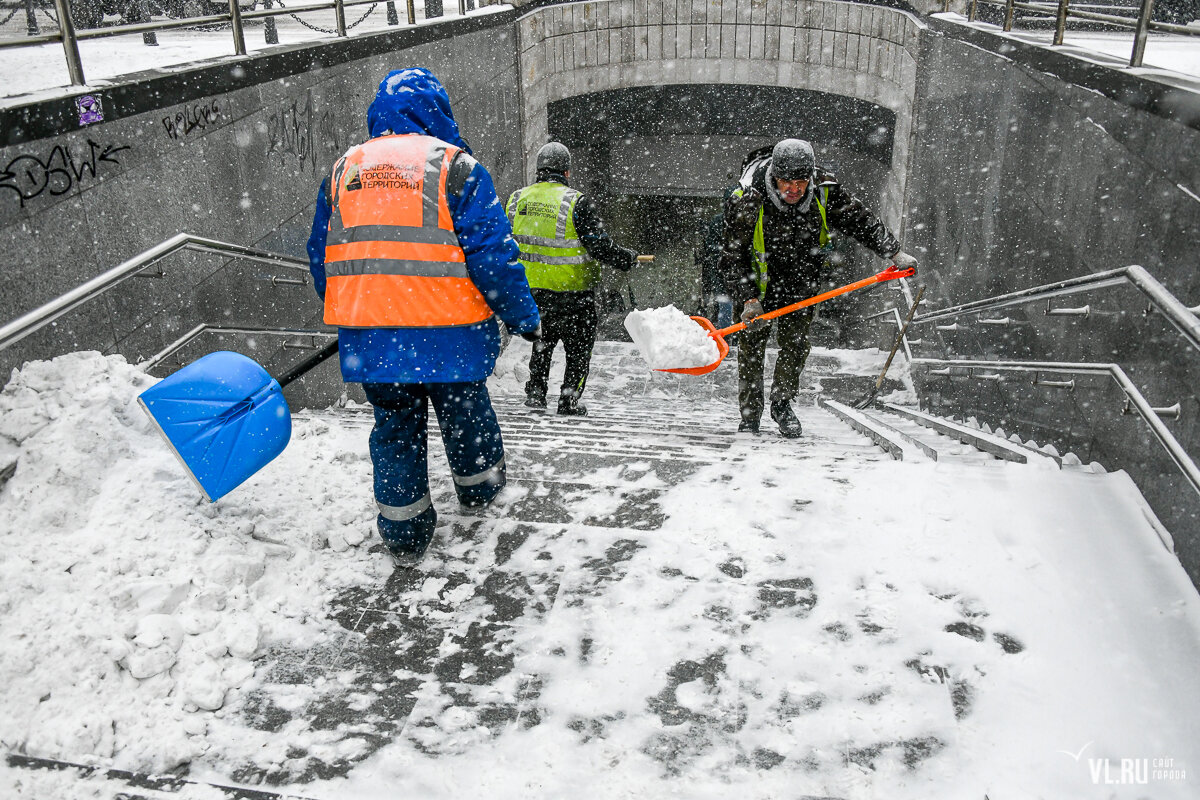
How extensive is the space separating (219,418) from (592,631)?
1.46 m

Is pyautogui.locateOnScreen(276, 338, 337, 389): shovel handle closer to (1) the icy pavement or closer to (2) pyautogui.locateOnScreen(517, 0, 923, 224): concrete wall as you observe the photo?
(1) the icy pavement

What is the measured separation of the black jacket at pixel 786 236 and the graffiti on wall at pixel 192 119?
2.71 meters

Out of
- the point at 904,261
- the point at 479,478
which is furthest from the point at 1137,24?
the point at 479,478

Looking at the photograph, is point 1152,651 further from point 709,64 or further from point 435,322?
point 709,64

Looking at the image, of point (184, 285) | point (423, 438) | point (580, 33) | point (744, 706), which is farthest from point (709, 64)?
point (744, 706)

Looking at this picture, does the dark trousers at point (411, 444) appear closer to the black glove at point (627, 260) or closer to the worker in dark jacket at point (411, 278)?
the worker in dark jacket at point (411, 278)

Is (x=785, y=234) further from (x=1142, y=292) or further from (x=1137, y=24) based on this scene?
(x=1142, y=292)

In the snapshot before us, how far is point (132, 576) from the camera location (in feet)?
8.02

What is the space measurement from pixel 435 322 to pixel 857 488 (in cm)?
175

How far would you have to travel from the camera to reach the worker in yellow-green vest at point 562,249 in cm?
503

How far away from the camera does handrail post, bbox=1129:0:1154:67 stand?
3.54m

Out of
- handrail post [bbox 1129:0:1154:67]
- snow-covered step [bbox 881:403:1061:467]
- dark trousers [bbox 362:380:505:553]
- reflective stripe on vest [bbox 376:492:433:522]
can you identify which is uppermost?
handrail post [bbox 1129:0:1154:67]

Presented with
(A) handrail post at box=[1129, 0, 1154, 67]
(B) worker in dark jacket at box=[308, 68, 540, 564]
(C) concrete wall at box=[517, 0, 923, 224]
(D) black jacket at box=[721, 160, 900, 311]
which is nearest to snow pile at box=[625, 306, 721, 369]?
(D) black jacket at box=[721, 160, 900, 311]
